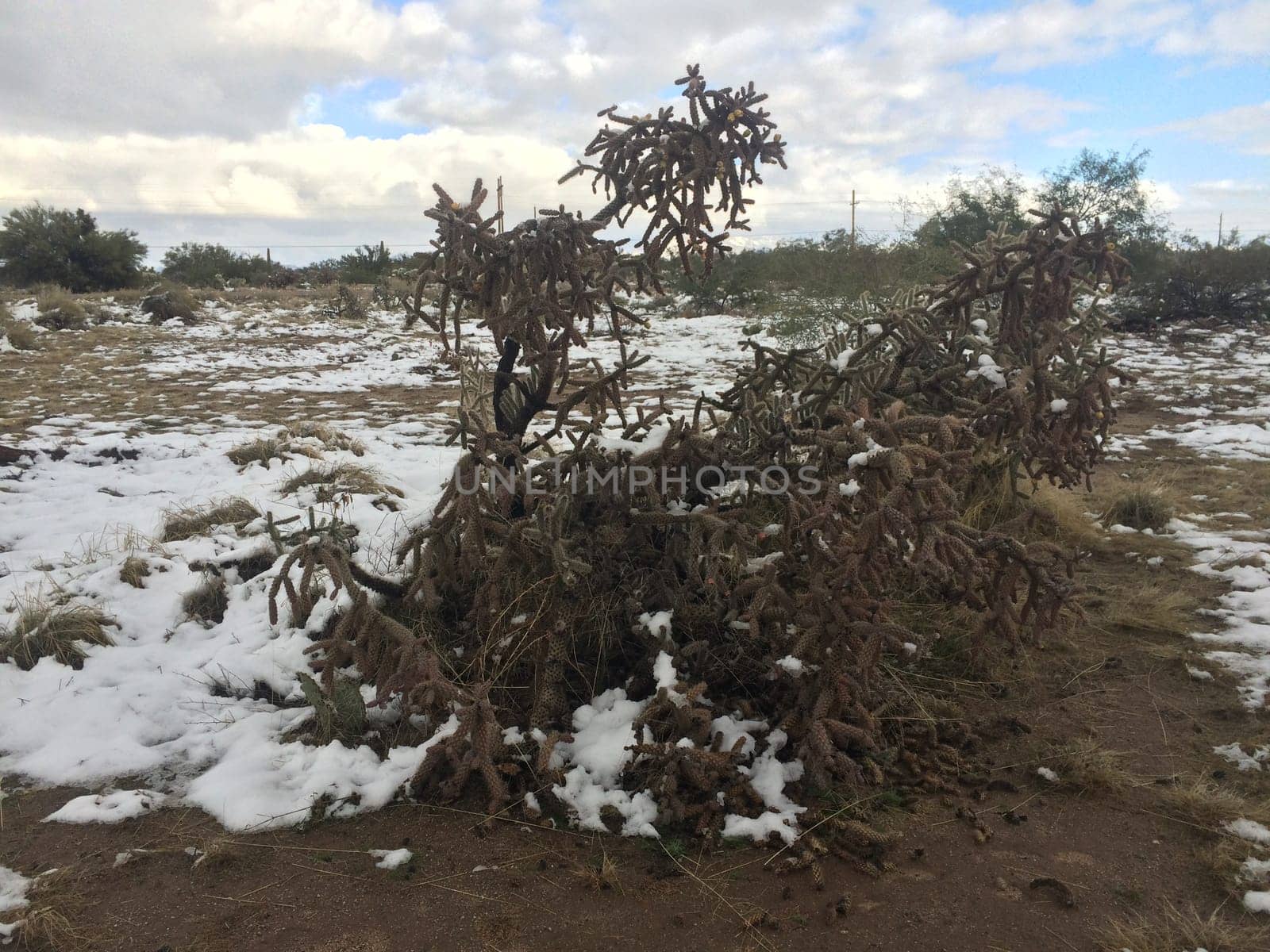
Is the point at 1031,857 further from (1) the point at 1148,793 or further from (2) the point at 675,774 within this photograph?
(2) the point at 675,774

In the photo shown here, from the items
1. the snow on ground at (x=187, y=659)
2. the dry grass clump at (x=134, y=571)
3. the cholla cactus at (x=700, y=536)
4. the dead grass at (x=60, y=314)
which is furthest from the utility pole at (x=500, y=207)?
the dead grass at (x=60, y=314)

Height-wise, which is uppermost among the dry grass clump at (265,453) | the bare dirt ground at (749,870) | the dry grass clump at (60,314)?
the dry grass clump at (60,314)

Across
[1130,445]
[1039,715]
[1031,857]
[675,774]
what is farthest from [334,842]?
[1130,445]

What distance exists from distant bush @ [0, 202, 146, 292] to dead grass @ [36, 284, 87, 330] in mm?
7157

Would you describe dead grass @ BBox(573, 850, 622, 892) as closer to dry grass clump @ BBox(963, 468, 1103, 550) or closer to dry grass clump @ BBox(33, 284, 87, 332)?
dry grass clump @ BBox(963, 468, 1103, 550)

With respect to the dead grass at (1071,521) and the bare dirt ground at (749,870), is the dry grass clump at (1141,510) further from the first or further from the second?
the bare dirt ground at (749,870)

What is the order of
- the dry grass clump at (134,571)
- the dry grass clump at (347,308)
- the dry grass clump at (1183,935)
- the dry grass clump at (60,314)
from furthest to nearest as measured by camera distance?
the dry grass clump at (347,308) < the dry grass clump at (60,314) < the dry grass clump at (134,571) < the dry grass clump at (1183,935)

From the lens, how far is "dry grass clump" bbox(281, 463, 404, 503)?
4.67 m

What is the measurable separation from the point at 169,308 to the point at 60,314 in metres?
1.82

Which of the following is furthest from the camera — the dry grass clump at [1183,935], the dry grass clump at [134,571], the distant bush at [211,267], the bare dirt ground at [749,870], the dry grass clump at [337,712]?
the distant bush at [211,267]

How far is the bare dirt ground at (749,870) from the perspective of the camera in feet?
6.54

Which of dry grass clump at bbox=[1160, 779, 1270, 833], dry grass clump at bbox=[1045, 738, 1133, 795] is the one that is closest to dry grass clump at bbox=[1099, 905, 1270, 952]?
dry grass clump at bbox=[1160, 779, 1270, 833]

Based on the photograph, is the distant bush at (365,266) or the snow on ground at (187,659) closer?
the snow on ground at (187,659)

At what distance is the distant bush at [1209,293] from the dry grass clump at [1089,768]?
13212 millimetres
